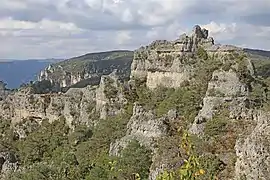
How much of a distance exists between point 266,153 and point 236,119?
31.3 feet

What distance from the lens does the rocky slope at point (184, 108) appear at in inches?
763

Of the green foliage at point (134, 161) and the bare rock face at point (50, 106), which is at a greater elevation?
the green foliage at point (134, 161)

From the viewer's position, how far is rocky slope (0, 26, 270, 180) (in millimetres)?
19391

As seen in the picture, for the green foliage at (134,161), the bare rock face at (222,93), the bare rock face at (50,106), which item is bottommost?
the bare rock face at (50,106)

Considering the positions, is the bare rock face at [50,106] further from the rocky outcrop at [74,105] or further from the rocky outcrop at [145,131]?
the rocky outcrop at [145,131]

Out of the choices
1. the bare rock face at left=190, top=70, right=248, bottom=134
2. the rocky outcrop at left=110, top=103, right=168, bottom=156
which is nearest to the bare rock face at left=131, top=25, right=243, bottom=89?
the bare rock face at left=190, top=70, right=248, bottom=134

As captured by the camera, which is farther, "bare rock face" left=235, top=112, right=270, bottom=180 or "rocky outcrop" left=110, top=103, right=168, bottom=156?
"rocky outcrop" left=110, top=103, right=168, bottom=156

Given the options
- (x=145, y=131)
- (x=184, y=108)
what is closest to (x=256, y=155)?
(x=145, y=131)

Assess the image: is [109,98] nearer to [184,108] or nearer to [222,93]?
[184,108]

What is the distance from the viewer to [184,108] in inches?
1369

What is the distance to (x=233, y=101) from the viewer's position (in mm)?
30844

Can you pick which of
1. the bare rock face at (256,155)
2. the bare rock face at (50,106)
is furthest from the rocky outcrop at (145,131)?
the bare rock face at (50,106)

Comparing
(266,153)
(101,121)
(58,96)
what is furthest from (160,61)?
(266,153)

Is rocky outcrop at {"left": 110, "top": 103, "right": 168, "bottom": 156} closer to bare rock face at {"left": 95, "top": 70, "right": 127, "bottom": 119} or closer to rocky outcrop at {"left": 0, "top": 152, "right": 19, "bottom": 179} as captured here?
rocky outcrop at {"left": 0, "top": 152, "right": 19, "bottom": 179}
